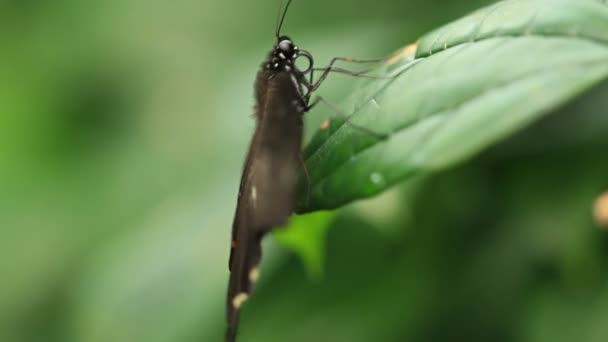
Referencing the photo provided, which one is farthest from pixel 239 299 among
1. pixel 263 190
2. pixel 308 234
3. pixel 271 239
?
pixel 271 239

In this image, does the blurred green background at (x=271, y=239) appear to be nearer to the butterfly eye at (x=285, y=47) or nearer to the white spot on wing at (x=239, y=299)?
the butterfly eye at (x=285, y=47)

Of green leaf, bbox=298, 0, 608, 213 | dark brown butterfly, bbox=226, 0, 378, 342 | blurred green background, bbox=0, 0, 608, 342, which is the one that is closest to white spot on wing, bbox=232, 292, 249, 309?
dark brown butterfly, bbox=226, 0, 378, 342

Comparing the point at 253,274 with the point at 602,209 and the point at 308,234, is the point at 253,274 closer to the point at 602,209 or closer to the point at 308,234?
the point at 308,234

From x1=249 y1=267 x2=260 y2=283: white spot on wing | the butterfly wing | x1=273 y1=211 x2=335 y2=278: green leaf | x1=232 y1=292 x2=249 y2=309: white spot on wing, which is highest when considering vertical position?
the butterfly wing

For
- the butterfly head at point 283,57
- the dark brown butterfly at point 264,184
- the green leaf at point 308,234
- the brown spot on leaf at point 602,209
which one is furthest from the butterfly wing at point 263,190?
the brown spot on leaf at point 602,209

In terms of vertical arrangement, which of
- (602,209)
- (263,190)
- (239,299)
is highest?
(263,190)

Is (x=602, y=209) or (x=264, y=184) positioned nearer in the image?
(x=264, y=184)

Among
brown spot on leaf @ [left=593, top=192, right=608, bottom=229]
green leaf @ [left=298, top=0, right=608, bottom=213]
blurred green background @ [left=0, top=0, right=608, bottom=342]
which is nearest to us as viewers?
green leaf @ [left=298, top=0, right=608, bottom=213]

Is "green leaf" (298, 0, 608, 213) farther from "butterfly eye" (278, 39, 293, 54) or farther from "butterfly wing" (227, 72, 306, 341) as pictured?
"butterfly eye" (278, 39, 293, 54)
